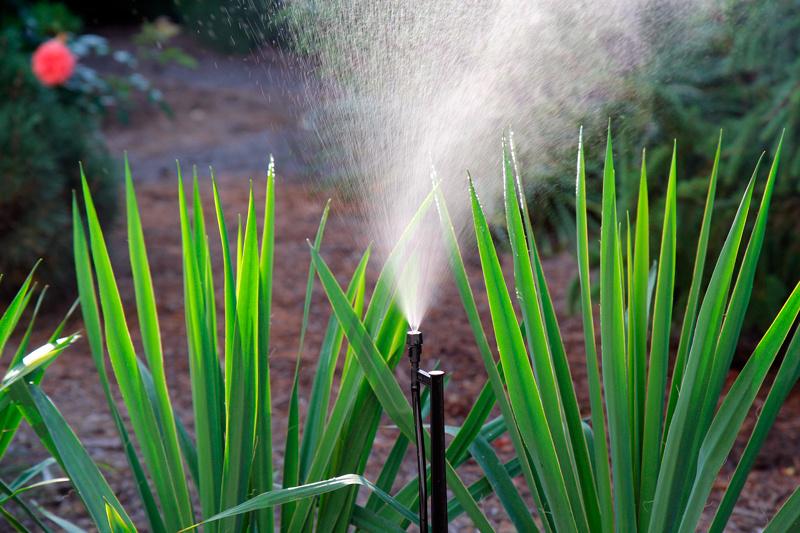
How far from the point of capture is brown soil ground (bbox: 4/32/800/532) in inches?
103

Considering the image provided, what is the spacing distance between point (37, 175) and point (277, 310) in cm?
112

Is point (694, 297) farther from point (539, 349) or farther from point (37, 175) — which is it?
point (37, 175)

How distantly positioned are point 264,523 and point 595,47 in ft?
6.79

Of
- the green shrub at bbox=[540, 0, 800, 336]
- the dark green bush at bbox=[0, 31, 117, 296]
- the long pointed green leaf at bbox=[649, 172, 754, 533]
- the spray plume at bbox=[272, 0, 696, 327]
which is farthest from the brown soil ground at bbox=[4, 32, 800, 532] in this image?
the long pointed green leaf at bbox=[649, 172, 754, 533]

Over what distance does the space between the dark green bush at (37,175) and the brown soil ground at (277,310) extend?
0.31m

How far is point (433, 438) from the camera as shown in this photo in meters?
1.23

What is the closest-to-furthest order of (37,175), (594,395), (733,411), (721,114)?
(733,411), (594,395), (721,114), (37,175)

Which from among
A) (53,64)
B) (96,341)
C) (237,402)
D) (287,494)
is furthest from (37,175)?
(287,494)

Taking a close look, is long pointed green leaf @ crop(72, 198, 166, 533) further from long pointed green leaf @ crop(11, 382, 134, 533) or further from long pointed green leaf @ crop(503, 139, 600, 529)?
long pointed green leaf @ crop(503, 139, 600, 529)

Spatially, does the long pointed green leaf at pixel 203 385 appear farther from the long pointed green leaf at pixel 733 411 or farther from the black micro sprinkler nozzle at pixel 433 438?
the long pointed green leaf at pixel 733 411

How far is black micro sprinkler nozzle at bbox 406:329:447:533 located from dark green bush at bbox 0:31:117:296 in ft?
9.24

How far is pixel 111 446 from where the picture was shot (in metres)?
2.74

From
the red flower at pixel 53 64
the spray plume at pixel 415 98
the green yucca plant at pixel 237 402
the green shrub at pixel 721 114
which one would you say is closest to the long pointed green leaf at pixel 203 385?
the green yucca plant at pixel 237 402

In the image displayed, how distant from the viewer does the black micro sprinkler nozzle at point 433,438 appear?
122 cm
